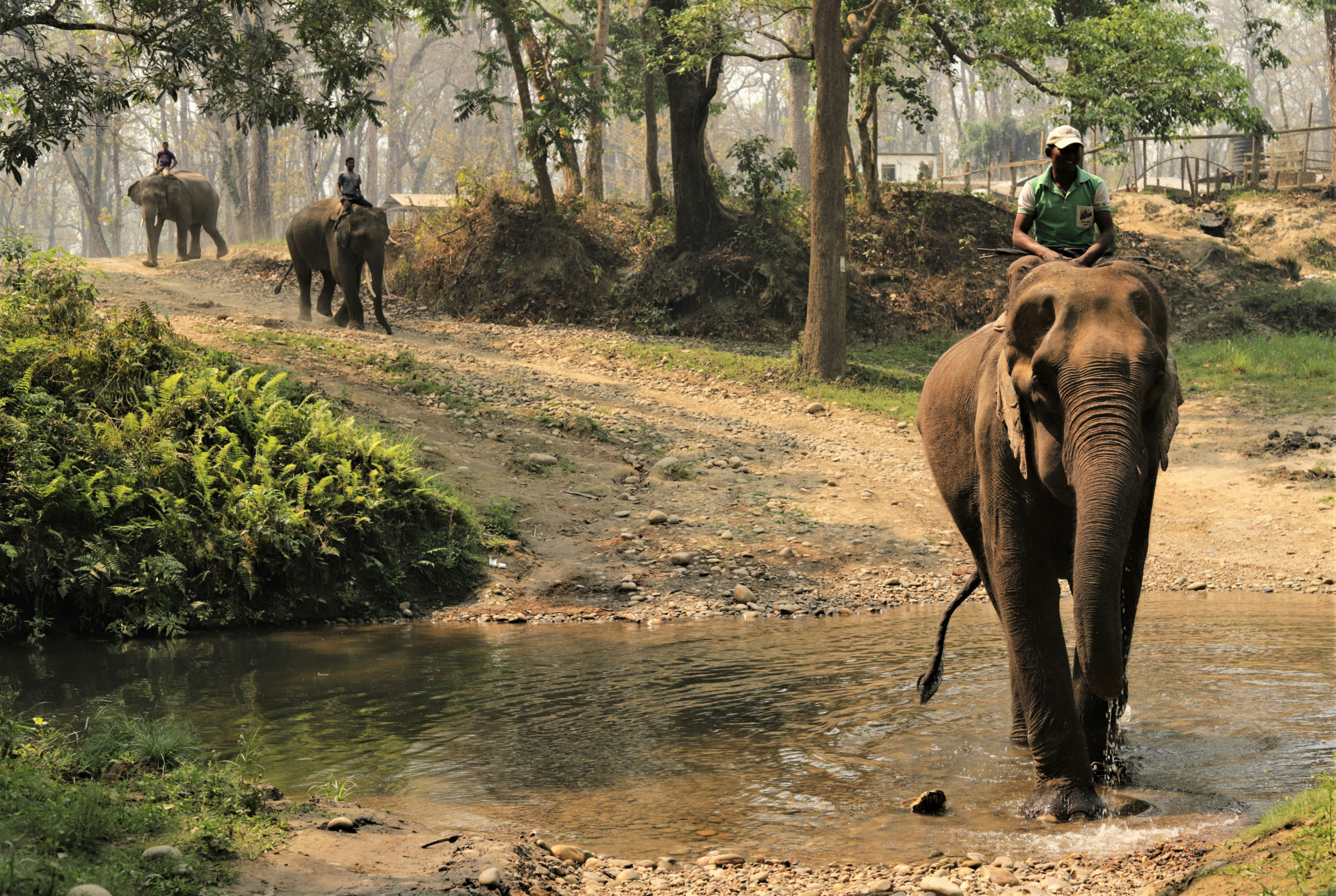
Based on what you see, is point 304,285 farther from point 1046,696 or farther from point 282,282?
point 1046,696

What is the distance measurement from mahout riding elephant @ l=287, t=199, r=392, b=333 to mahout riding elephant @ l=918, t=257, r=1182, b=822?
633 inches

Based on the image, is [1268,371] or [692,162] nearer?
[1268,371]

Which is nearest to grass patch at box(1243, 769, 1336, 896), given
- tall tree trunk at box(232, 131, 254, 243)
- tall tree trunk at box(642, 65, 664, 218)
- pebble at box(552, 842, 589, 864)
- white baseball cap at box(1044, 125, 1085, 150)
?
pebble at box(552, 842, 589, 864)

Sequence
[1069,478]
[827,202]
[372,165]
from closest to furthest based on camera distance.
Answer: [1069,478] < [827,202] < [372,165]

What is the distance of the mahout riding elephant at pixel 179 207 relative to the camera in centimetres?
2788

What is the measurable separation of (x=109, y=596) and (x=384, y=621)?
231cm

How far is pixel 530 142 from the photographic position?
23875mm

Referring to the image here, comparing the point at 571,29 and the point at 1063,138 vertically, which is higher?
the point at 571,29

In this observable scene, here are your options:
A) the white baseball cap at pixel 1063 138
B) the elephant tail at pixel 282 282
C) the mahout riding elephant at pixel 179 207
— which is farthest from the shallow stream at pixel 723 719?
the mahout riding elephant at pixel 179 207

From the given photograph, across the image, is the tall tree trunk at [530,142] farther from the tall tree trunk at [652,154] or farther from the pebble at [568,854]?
the pebble at [568,854]

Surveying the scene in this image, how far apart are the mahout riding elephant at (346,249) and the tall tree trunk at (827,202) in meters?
7.31

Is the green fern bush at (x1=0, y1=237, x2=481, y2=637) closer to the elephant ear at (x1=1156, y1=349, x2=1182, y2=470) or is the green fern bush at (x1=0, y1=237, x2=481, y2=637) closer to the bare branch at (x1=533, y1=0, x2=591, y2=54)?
the elephant ear at (x1=1156, y1=349, x2=1182, y2=470)

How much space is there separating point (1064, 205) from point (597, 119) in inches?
932

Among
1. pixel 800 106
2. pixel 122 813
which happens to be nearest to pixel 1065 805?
pixel 122 813
